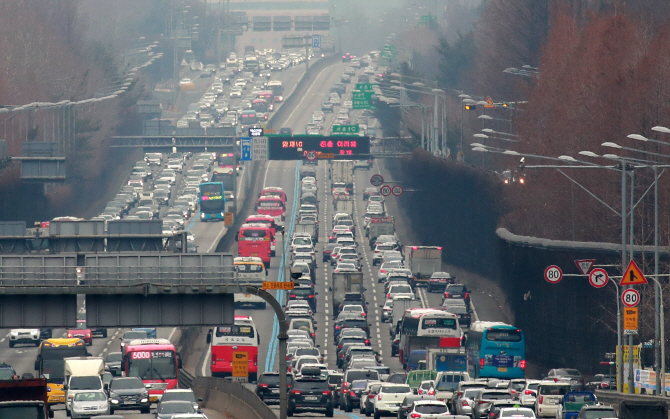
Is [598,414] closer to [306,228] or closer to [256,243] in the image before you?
[256,243]

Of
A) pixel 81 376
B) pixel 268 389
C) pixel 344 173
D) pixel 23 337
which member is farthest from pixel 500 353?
pixel 344 173

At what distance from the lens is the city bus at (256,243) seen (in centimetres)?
9769

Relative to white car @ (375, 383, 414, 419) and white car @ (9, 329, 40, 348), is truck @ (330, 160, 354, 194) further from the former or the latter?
white car @ (375, 383, 414, 419)

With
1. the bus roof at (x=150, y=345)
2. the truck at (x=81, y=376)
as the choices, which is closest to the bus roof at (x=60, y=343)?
the bus roof at (x=150, y=345)

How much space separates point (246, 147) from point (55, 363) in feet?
251

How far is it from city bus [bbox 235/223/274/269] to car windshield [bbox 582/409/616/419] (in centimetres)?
6235

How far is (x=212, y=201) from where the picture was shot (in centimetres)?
12375

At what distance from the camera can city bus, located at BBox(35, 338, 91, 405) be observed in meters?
54.3

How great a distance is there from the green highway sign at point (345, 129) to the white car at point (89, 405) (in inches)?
3827

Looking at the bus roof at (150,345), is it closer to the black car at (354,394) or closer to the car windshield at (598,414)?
the black car at (354,394)

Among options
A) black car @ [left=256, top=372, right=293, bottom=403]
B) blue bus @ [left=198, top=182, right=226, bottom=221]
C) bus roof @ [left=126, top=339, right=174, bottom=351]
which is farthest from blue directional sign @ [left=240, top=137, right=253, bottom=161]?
black car @ [left=256, top=372, right=293, bottom=403]

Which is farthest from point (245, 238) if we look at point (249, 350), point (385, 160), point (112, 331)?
point (385, 160)

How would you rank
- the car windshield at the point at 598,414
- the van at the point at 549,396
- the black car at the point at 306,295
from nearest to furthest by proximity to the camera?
the car windshield at the point at 598,414 < the van at the point at 549,396 < the black car at the point at 306,295

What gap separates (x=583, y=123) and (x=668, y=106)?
9.52 m
